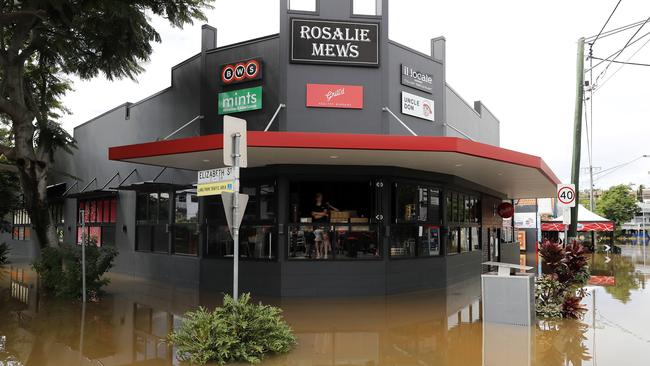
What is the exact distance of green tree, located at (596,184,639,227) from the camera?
64.4 metres

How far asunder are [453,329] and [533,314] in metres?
1.49

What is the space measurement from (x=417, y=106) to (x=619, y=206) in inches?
2392

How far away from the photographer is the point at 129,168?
61.1 ft

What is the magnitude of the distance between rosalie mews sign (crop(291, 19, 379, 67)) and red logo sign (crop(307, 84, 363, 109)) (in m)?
0.58

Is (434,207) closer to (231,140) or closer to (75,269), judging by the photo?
(231,140)

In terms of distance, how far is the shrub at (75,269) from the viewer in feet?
41.6

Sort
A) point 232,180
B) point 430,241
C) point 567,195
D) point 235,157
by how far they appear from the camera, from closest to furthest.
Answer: point 232,180, point 235,157, point 567,195, point 430,241

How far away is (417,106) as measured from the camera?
45.9 ft

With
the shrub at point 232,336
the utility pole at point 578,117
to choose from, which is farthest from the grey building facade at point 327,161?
the shrub at point 232,336

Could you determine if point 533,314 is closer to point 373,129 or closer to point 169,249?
point 373,129

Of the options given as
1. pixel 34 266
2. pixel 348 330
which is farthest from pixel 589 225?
pixel 34 266

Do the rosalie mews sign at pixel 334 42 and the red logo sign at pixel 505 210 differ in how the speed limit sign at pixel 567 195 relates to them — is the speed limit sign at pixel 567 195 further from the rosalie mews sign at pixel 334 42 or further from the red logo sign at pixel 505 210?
the red logo sign at pixel 505 210

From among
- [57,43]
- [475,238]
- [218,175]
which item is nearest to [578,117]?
[475,238]

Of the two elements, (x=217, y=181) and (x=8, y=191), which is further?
(x=8, y=191)
